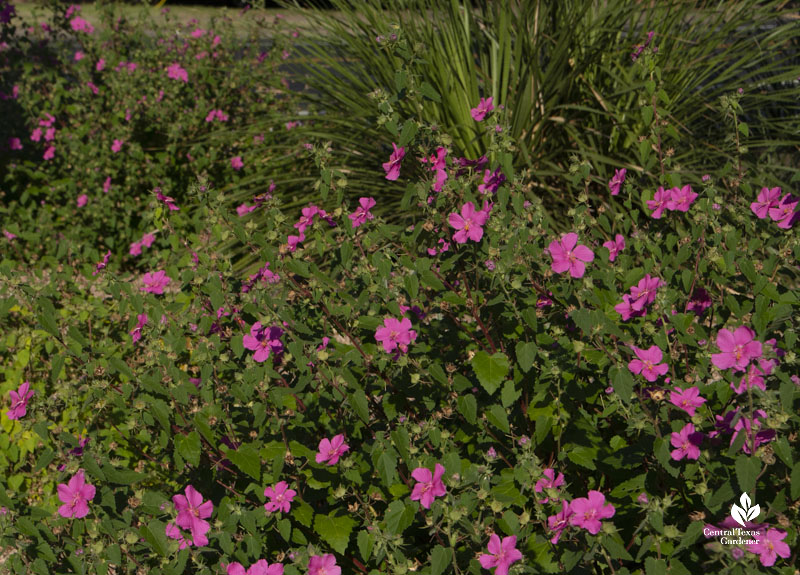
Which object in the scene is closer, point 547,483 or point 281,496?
point 547,483

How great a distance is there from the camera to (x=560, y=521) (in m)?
1.38

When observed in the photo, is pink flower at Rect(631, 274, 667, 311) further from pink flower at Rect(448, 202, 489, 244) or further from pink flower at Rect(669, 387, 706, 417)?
pink flower at Rect(448, 202, 489, 244)

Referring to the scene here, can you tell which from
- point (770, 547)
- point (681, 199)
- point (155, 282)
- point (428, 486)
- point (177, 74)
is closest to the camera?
point (770, 547)

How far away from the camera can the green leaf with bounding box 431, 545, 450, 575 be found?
1.34 m

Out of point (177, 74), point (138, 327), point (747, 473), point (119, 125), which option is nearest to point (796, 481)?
point (747, 473)

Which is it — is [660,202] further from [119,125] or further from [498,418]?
[119,125]

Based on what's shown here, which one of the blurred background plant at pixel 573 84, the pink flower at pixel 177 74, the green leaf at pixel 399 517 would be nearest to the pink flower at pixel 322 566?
the green leaf at pixel 399 517

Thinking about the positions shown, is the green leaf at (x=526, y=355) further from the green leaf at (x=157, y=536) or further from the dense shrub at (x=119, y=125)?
the dense shrub at (x=119, y=125)

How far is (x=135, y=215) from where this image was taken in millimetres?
4426

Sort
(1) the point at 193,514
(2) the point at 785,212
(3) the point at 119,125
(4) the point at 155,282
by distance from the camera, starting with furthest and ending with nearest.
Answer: (3) the point at 119,125
(4) the point at 155,282
(2) the point at 785,212
(1) the point at 193,514

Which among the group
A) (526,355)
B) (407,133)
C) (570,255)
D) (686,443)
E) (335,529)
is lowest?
(335,529)

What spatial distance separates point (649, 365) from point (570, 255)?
295 millimetres

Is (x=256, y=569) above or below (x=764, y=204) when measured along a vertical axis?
below

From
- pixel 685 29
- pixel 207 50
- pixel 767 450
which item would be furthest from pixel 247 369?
pixel 207 50
